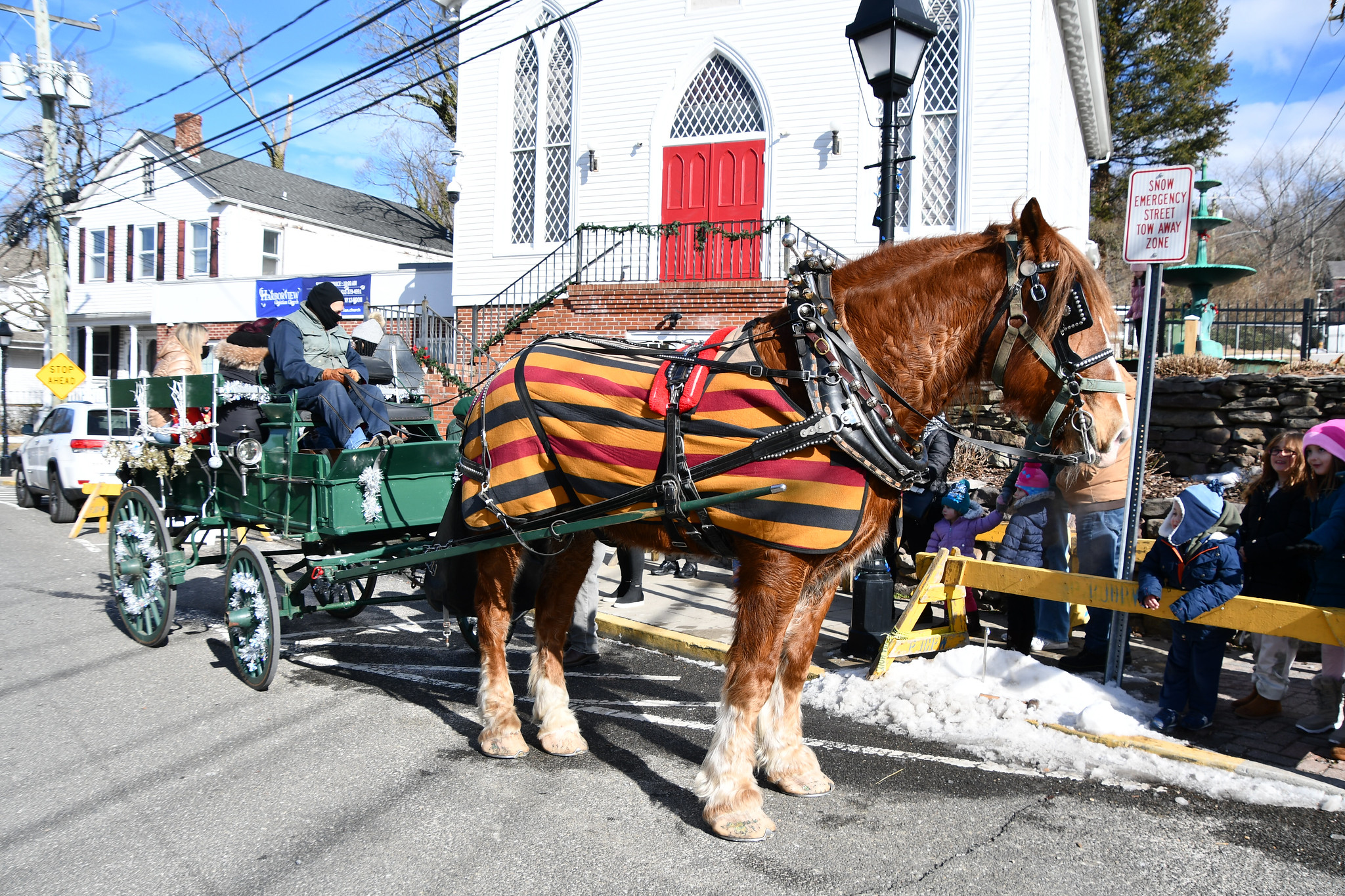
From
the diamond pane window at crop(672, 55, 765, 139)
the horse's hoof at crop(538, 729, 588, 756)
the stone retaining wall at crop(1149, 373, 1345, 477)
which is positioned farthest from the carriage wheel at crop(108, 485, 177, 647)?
the diamond pane window at crop(672, 55, 765, 139)

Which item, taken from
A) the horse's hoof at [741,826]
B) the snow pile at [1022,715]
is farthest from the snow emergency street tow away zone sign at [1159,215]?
the horse's hoof at [741,826]

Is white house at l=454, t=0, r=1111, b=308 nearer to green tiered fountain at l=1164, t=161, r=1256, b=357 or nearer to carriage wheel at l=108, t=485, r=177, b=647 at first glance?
green tiered fountain at l=1164, t=161, r=1256, b=357

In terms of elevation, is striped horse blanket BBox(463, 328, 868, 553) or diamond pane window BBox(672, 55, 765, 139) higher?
diamond pane window BBox(672, 55, 765, 139)

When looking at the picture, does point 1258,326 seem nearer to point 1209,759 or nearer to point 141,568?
point 1209,759

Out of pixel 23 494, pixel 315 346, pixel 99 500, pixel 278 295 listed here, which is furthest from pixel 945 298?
pixel 278 295

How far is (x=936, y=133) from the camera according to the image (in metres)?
14.5

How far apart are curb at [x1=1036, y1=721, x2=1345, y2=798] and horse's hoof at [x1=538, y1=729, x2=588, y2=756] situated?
252 cm

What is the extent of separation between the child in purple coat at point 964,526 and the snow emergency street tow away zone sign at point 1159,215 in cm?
237

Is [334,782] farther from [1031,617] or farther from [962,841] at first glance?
[1031,617]

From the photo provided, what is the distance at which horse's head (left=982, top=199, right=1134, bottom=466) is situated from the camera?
336 centimetres

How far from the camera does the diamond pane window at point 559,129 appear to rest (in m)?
17.1

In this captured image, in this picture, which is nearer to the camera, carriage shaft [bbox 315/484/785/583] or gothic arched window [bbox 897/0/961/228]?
carriage shaft [bbox 315/484/785/583]

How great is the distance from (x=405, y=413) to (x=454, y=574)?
2138mm

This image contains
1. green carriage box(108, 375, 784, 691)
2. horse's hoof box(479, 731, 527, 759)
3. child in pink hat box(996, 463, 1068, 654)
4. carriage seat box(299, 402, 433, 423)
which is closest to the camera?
horse's hoof box(479, 731, 527, 759)
